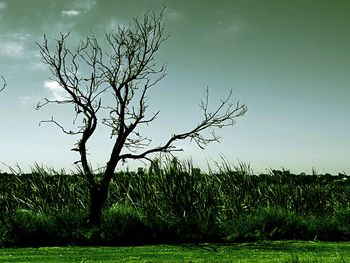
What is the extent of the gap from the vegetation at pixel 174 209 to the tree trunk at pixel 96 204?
15 cm

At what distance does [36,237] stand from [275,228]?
480 centimetres

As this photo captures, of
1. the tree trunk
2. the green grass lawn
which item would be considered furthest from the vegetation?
the green grass lawn

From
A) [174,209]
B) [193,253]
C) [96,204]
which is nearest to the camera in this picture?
[193,253]

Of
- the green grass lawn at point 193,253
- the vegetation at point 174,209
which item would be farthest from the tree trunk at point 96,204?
the green grass lawn at point 193,253

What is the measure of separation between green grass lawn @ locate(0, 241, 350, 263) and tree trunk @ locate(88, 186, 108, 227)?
1345 millimetres

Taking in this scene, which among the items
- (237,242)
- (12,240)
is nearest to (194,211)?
(237,242)

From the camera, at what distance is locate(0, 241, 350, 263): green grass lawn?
9.26m

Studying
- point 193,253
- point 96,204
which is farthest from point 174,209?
point 193,253

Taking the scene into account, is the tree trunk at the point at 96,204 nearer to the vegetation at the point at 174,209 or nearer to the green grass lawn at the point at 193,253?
the vegetation at the point at 174,209

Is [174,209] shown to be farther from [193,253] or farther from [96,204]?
[193,253]

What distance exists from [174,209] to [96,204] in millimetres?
1985

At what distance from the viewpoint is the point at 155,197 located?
13.8 metres

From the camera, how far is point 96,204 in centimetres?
1203

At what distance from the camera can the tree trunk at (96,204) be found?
11947 millimetres
